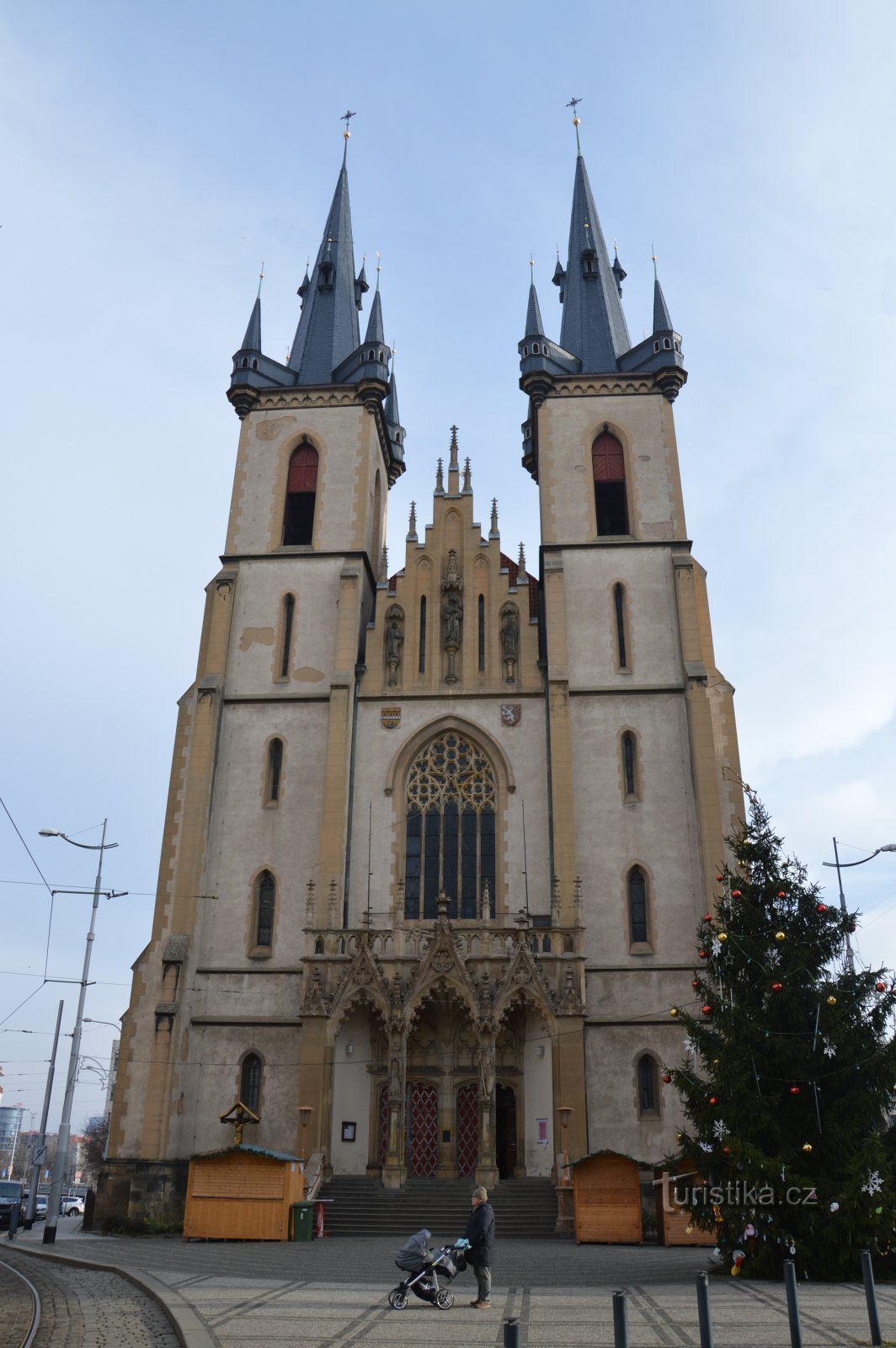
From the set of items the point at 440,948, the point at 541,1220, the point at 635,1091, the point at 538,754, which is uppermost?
the point at 538,754

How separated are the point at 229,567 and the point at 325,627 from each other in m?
3.59

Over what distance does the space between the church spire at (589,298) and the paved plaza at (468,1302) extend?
2655 centimetres

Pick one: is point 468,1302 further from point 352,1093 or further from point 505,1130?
point 352,1093

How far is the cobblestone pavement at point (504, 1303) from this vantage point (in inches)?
391

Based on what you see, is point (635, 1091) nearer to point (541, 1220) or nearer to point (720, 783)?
point (541, 1220)

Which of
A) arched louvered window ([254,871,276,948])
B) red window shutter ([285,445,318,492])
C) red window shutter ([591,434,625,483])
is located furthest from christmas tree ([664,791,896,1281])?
red window shutter ([285,445,318,492])

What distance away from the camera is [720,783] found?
27438 mm

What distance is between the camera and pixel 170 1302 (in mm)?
11898

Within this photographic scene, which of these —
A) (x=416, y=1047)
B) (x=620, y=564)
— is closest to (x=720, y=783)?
(x=620, y=564)

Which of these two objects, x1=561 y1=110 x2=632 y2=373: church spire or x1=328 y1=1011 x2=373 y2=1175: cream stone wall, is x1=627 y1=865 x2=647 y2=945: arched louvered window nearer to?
x1=328 y1=1011 x2=373 y2=1175: cream stone wall

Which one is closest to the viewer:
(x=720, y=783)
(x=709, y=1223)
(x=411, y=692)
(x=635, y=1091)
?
(x=709, y=1223)

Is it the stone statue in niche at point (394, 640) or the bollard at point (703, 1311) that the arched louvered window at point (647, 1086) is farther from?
the bollard at point (703, 1311)

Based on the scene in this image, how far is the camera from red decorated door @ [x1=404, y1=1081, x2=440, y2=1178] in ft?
82.9

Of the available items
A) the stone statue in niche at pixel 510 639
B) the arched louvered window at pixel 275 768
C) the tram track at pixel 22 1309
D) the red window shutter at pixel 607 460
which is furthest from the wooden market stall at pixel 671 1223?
the red window shutter at pixel 607 460
